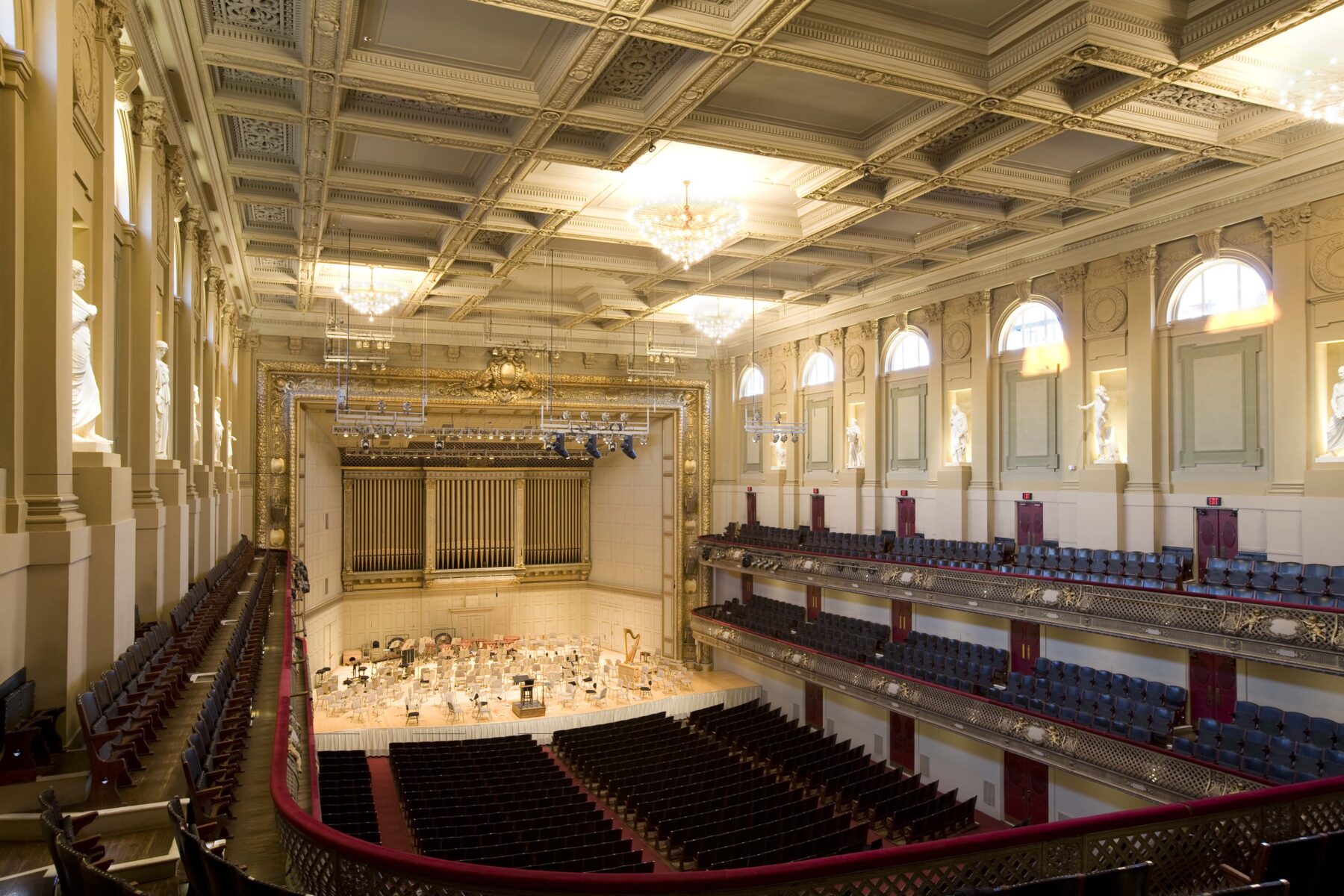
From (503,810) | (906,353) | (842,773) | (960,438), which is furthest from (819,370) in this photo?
(503,810)

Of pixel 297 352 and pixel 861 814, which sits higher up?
pixel 297 352

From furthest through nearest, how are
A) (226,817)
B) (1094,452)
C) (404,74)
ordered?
1. (1094,452)
2. (404,74)
3. (226,817)

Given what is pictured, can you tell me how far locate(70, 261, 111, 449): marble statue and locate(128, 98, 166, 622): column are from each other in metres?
1.76

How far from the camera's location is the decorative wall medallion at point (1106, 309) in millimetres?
14656

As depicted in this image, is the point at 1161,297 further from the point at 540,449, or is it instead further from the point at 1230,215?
the point at 540,449

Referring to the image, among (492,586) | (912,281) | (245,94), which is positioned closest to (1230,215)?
(912,281)

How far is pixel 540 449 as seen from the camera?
1138 inches

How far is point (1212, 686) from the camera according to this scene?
12469 millimetres

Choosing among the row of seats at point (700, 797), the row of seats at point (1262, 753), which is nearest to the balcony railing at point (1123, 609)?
the row of seats at point (1262, 753)

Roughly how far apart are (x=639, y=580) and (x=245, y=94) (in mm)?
20474

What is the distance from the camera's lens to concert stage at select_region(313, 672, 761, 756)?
19.4m

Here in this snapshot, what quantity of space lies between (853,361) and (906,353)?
66.7 inches

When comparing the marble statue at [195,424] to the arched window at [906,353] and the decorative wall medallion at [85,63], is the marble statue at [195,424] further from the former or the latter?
the arched window at [906,353]

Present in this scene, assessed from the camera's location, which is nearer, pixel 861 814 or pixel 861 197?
pixel 861 197
